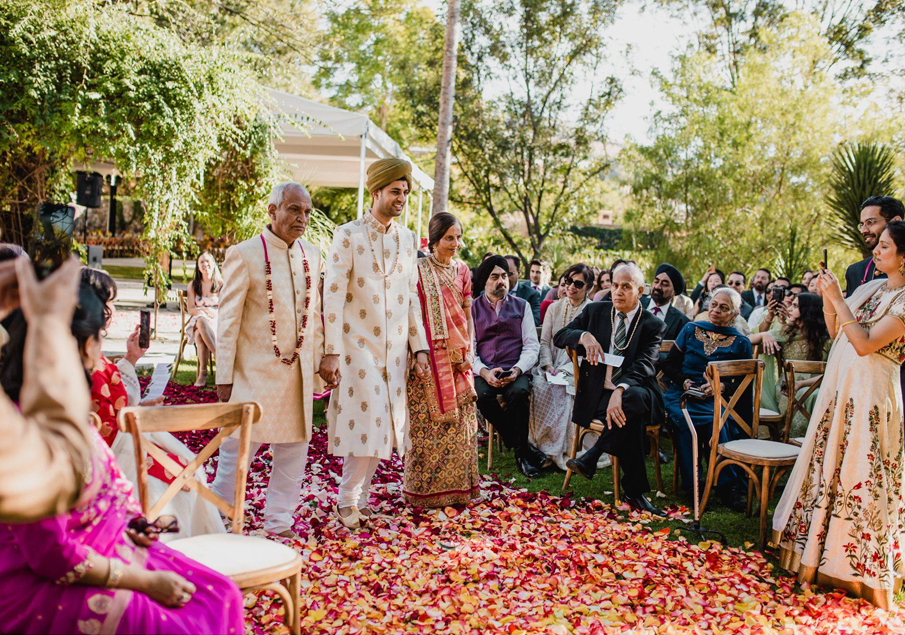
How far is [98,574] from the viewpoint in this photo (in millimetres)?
1964

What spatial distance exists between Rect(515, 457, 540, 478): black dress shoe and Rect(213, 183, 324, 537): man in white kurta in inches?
94.8

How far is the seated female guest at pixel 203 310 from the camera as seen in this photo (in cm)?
875

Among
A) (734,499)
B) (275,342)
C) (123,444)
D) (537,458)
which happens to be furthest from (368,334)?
(734,499)

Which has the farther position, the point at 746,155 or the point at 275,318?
the point at 746,155

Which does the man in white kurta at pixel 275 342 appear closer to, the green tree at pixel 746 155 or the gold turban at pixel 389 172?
the gold turban at pixel 389 172

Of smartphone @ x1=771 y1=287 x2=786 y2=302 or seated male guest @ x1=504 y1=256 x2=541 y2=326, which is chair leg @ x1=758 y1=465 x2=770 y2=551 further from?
seated male guest @ x1=504 y1=256 x2=541 y2=326

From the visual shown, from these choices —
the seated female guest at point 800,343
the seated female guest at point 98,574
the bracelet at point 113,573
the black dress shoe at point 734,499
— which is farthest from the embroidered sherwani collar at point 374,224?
the seated female guest at point 800,343

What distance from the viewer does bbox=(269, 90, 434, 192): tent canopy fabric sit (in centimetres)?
1115

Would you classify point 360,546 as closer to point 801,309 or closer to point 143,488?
point 143,488

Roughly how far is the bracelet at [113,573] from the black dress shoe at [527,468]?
449 centimetres

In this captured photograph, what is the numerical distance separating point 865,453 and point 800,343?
335 centimetres

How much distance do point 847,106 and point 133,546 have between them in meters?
20.6

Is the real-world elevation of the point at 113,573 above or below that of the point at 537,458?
above

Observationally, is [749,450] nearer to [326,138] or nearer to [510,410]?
[510,410]
